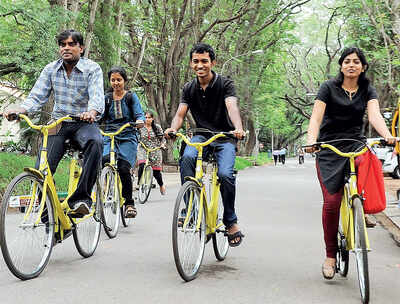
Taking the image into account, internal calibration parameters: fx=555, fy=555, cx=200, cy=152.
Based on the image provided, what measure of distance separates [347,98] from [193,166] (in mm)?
1476

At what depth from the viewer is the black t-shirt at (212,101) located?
531cm

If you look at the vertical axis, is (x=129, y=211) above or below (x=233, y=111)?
below

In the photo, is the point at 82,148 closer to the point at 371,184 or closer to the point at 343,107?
the point at 343,107

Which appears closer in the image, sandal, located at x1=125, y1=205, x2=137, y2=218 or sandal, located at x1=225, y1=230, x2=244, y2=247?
sandal, located at x1=225, y1=230, x2=244, y2=247

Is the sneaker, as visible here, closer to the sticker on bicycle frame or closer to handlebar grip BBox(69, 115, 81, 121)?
the sticker on bicycle frame

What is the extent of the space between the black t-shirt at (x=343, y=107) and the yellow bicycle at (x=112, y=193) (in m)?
2.73

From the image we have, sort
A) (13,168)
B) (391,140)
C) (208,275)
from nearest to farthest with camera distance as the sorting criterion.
A: 1. (391,140)
2. (208,275)
3. (13,168)

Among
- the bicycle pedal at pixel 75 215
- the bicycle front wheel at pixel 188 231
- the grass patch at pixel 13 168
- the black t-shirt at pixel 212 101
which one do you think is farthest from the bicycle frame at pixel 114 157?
the grass patch at pixel 13 168

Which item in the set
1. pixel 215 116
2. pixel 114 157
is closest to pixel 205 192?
pixel 215 116

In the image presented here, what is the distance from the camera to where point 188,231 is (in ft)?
15.0

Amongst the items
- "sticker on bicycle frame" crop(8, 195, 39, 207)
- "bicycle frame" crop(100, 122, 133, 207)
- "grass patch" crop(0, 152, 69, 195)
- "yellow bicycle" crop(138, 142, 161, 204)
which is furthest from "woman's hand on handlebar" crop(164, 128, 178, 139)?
"yellow bicycle" crop(138, 142, 161, 204)

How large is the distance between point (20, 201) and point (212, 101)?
2.00 m

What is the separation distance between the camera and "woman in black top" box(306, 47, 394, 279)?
4582mm

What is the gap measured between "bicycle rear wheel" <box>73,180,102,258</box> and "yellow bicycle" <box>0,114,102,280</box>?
0.91 ft
